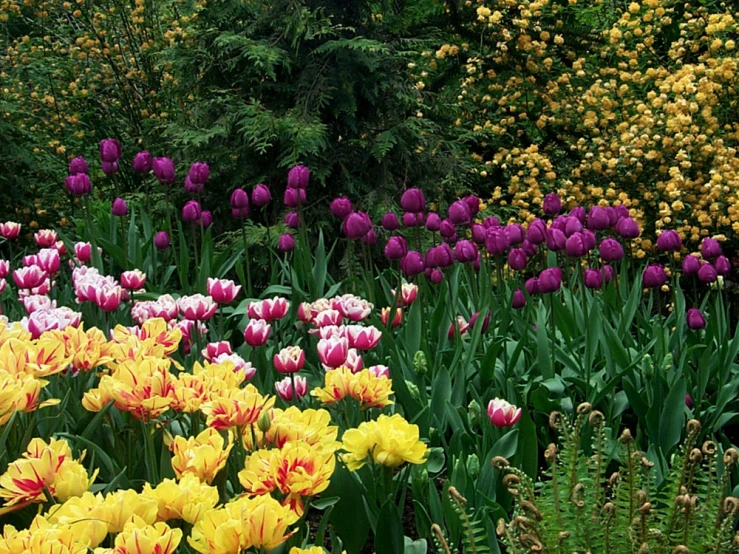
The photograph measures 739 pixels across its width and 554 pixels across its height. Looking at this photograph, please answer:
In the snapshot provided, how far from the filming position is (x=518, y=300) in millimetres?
3049

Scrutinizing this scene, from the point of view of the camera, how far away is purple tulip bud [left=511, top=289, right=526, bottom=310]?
3.04 m

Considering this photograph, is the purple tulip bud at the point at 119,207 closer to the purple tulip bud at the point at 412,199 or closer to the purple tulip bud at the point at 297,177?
the purple tulip bud at the point at 297,177

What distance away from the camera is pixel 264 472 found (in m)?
1.25

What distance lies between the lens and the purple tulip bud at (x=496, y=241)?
277 cm

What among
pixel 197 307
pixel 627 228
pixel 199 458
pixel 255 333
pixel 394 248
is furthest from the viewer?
pixel 627 228

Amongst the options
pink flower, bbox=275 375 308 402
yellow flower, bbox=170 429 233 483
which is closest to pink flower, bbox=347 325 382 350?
pink flower, bbox=275 375 308 402

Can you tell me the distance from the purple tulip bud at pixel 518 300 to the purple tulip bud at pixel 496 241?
0.28m

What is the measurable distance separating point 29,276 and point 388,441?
160 centimetres

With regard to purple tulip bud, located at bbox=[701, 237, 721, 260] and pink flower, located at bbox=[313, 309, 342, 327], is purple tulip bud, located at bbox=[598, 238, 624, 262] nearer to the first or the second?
purple tulip bud, located at bbox=[701, 237, 721, 260]

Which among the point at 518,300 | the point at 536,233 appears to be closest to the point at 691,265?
the point at 536,233

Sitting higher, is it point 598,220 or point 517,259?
point 598,220

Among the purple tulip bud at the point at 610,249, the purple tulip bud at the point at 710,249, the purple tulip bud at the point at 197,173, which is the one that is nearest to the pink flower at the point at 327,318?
the purple tulip bud at the point at 610,249

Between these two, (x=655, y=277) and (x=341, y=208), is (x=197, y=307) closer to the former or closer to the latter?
(x=341, y=208)

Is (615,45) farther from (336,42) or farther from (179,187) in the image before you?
(179,187)
